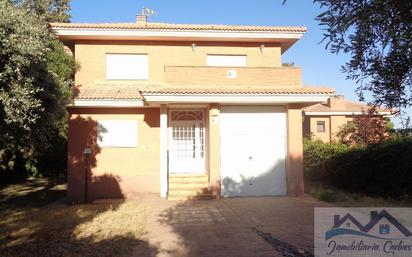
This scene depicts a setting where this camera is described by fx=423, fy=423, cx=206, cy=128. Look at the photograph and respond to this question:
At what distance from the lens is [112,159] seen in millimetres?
16578

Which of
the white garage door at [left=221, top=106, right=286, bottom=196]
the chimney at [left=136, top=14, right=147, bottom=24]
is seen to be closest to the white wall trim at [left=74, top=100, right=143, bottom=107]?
the white garage door at [left=221, top=106, right=286, bottom=196]

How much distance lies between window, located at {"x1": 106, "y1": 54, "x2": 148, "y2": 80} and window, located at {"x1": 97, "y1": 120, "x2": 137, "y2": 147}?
100 inches

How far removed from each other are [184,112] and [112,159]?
3373 mm

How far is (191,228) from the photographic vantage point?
379 inches

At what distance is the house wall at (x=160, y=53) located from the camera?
59.4 feet

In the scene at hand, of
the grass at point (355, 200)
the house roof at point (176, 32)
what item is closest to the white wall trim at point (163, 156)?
the house roof at point (176, 32)

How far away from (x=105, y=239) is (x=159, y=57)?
10861 mm

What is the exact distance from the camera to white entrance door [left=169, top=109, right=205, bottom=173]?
16422 millimetres

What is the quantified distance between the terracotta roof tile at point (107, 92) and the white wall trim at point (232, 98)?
1.57m

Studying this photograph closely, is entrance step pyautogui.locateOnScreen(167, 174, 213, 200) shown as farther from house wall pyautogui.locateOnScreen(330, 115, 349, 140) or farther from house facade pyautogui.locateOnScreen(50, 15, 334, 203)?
house wall pyautogui.locateOnScreen(330, 115, 349, 140)

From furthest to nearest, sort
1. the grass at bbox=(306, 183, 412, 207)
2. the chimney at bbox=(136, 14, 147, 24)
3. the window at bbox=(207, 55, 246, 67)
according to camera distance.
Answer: the chimney at bbox=(136, 14, 147, 24), the window at bbox=(207, 55, 246, 67), the grass at bbox=(306, 183, 412, 207)

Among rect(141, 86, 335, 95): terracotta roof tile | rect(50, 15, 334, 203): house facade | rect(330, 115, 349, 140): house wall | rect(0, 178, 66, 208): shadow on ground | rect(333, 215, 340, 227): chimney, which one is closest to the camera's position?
rect(333, 215, 340, 227): chimney

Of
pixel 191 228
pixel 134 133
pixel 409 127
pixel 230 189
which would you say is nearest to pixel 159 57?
pixel 134 133

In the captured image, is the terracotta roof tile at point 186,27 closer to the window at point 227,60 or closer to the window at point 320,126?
the window at point 227,60
